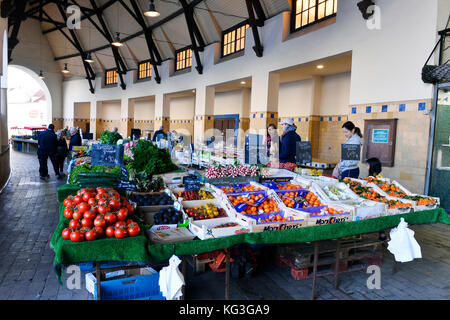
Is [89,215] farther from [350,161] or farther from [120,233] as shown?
[350,161]

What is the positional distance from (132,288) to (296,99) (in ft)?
33.8

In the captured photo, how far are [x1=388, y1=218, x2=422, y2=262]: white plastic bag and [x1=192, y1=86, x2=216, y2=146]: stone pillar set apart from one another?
10.3m

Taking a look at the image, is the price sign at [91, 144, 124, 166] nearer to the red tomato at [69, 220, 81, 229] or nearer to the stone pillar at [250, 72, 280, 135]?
the red tomato at [69, 220, 81, 229]

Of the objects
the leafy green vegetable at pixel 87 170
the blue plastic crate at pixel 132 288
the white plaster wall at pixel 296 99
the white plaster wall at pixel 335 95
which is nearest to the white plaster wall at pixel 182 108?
the white plaster wall at pixel 296 99

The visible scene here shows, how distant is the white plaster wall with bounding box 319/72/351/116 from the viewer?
34.0ft

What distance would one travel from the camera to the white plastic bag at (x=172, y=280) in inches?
99.3

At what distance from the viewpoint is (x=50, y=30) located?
67.2ft

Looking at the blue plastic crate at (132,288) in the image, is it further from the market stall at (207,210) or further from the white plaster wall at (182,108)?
the white plaster wall at (182,108)

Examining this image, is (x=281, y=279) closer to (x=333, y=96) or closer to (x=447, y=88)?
(x=447, y=88)

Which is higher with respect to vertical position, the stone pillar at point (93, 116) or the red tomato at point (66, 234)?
the stone pillar at point (93, 116)

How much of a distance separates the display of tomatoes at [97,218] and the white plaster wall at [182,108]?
1463cm

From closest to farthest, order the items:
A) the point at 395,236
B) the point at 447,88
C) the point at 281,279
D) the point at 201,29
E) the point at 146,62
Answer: the point at 395,236 → the point at 281,279 → the point at 447,88 → the point at 201,29 → the point at 146,62

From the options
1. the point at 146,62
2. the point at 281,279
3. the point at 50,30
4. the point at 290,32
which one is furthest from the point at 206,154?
the point at 50,30

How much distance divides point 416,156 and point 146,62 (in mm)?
14672
